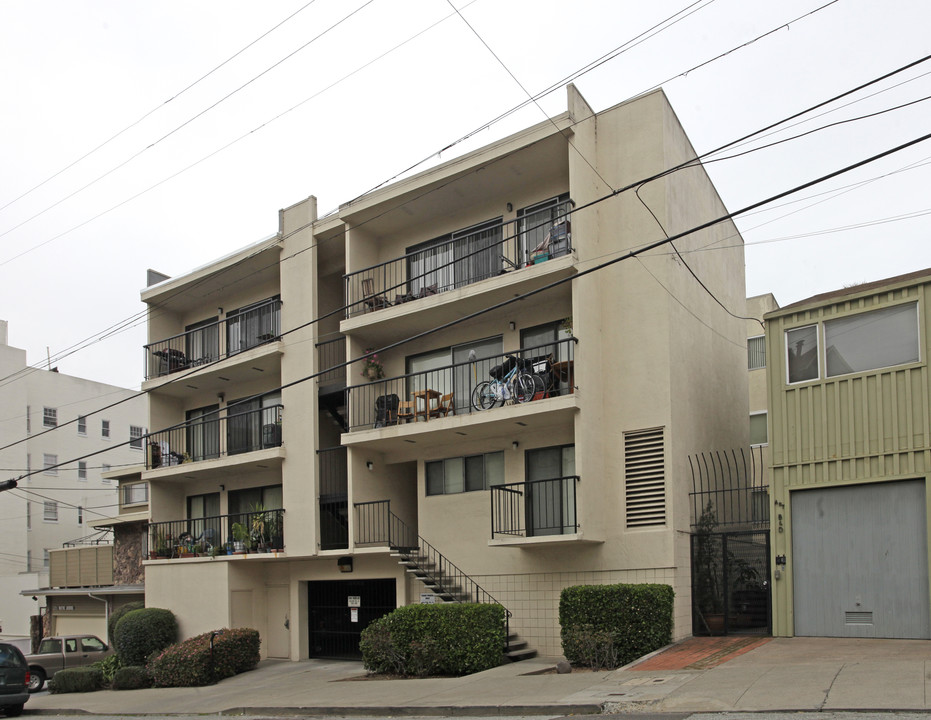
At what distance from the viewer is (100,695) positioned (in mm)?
20516

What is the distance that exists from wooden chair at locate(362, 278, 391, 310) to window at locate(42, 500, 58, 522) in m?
30.5

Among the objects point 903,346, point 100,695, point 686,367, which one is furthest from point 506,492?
point 100,695

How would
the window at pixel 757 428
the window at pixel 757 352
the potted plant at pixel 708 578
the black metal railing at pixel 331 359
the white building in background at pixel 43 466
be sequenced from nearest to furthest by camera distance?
the potted plant at pixel 708 578, the black metal railing at pixel 331 359, the window at pixel 757 428, the window at pixel 757 352, the white building in background at pixel 43 466

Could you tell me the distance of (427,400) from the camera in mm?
20281

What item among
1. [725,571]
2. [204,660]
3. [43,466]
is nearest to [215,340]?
[204,660]

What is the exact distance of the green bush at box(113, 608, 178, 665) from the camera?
74.8 ft

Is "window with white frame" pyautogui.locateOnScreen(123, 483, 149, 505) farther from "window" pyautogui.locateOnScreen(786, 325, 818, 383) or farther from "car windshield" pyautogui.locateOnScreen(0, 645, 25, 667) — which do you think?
"window" pyautogui.locateOnScreen(786, 325, 818, 383)

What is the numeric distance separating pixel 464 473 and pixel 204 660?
22.6 feet

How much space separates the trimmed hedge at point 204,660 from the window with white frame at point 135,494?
12.4m

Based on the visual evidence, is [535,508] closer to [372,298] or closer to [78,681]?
[372,298]

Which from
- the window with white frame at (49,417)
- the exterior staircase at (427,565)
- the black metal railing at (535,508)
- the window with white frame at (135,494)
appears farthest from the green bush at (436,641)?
the window with white frame at (49,417)

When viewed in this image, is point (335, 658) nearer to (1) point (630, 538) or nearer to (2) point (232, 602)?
(2) point (232, 602)

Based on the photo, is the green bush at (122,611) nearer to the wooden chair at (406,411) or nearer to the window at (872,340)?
the wooden chair at (406,411)

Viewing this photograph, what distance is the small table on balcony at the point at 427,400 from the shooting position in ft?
66.6
